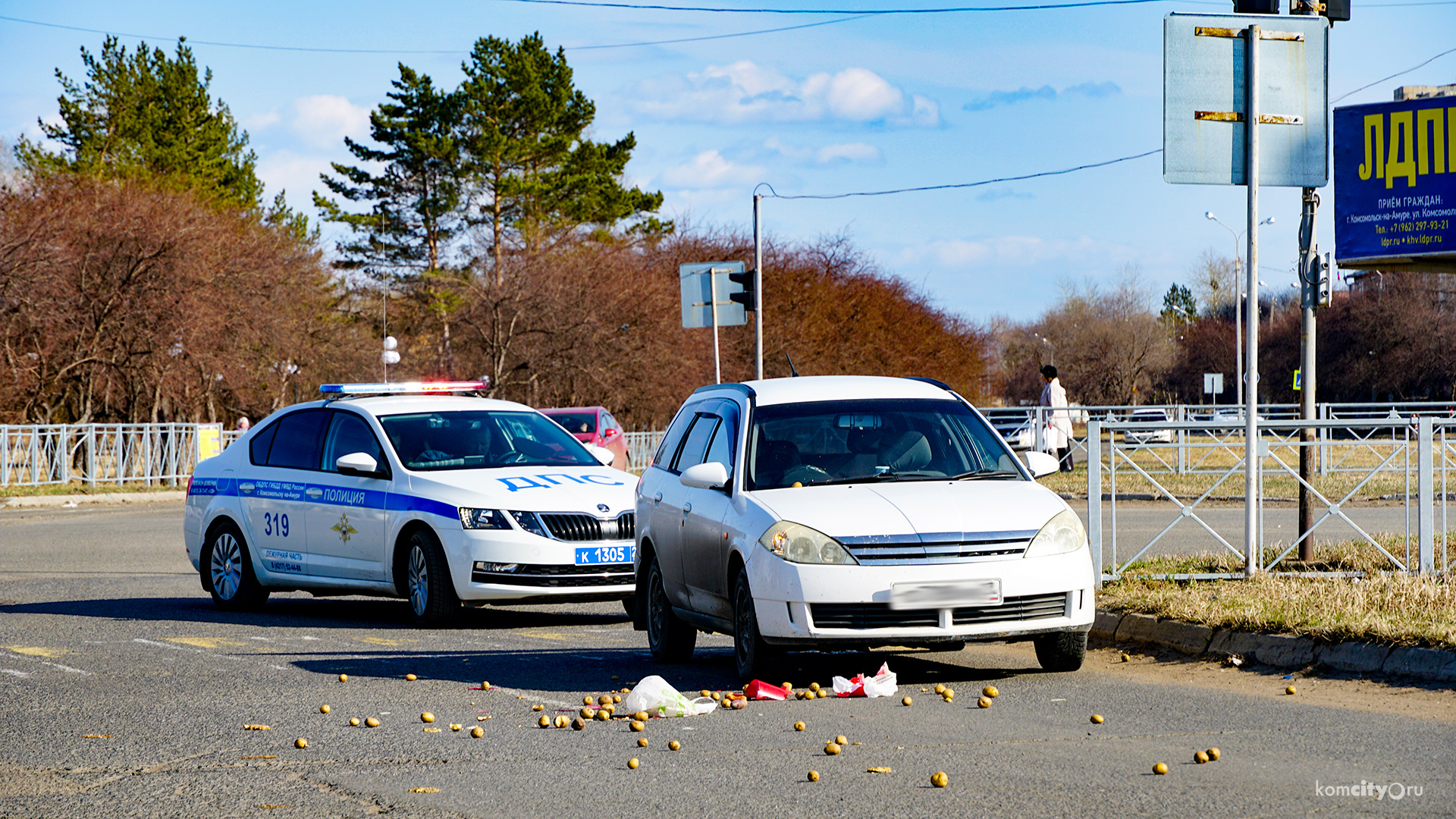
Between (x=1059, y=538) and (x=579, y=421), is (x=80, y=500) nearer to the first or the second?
(x=579, y=421)

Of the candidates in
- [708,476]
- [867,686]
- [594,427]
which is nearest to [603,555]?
[708,476]

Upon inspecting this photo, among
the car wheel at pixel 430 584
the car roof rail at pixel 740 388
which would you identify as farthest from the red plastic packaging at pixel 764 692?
the car wheel at pixel 430 584

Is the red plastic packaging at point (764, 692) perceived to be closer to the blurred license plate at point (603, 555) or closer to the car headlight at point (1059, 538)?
the car headlight at point (1059, 538)

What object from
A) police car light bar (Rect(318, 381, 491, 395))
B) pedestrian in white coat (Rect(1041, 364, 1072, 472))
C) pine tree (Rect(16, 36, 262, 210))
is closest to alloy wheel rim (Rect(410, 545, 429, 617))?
police car light bar (Rect(318, 381, 491, 395))

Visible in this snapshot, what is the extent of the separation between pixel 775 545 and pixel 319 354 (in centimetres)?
4364

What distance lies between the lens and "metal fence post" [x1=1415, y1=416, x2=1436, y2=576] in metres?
10.4

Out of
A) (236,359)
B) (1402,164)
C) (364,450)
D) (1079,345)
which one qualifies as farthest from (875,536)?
(1079,345)

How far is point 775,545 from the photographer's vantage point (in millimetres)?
7676

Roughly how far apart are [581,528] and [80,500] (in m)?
21.9

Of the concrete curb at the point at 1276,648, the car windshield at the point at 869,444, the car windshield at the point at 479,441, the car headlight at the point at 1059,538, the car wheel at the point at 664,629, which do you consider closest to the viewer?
the concrete curb at the point at 1276,648

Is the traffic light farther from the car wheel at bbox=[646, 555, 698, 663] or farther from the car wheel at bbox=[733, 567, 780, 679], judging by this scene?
the car wheel at bbox=[733, 567, 780, 679]

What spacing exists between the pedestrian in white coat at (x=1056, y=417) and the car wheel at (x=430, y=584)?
12875mm

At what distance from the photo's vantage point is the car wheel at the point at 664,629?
920 cm

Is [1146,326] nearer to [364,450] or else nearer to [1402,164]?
[1402,164]
